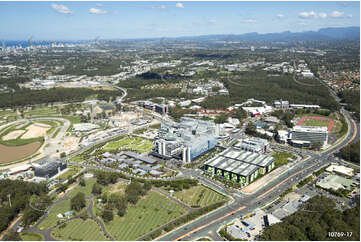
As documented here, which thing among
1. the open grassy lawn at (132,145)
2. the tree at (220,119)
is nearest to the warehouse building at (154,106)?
the tree at (220,119)

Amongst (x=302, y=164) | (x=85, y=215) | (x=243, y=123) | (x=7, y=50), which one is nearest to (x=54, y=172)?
(x=85, y=215)

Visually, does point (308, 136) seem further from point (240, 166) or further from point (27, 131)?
point (27, 131)

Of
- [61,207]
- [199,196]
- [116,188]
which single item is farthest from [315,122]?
[61,207]

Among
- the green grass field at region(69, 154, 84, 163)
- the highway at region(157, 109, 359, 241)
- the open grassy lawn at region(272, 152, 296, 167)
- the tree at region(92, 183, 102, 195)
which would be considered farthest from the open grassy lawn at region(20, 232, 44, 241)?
the open grassy lawn at region(272, 152, 296, 167)

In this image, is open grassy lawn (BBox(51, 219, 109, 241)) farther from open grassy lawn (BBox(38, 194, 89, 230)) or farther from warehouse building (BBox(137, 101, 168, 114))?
warehouse building (BBox(137, 101, 168, 114))

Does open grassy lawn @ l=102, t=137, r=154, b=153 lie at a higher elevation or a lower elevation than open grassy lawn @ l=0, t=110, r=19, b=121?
higher

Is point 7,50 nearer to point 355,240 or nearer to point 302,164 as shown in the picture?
point 302,164
